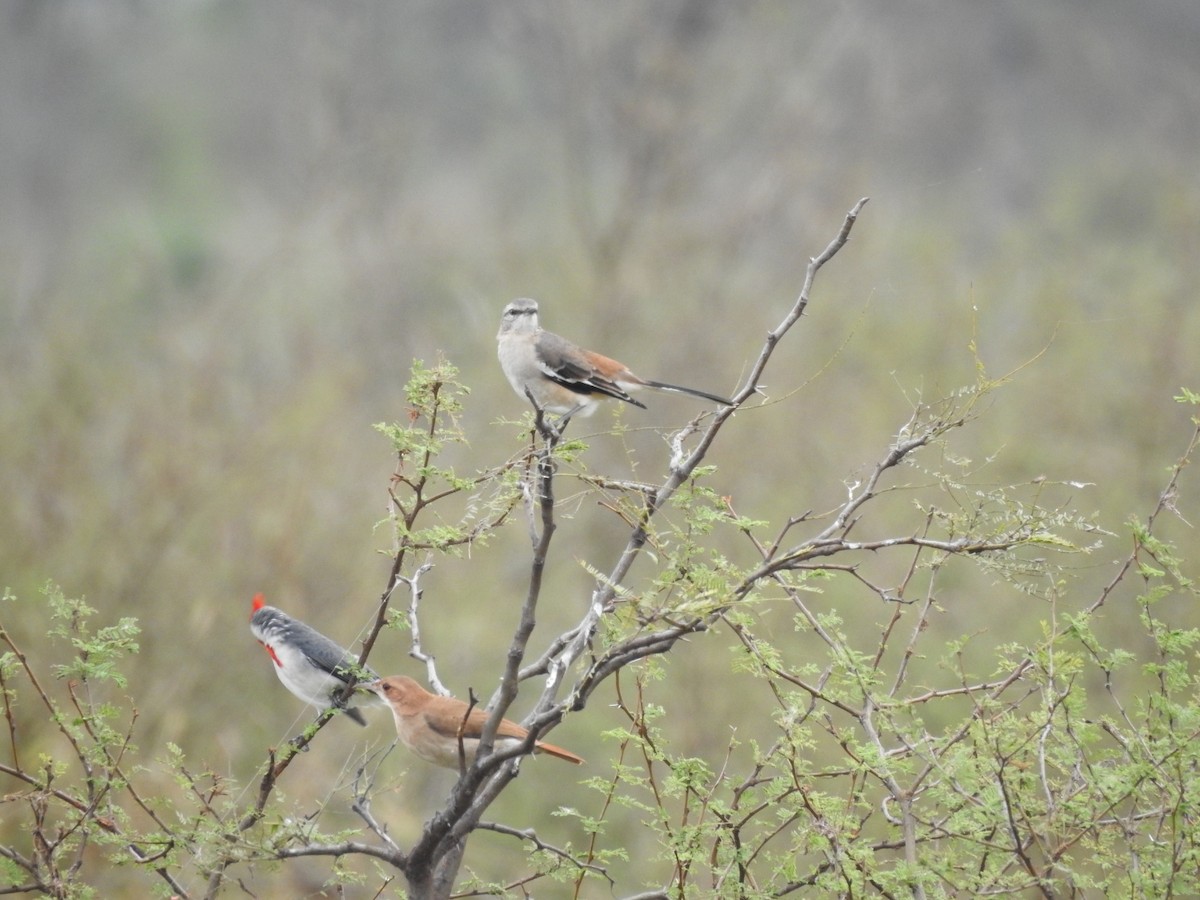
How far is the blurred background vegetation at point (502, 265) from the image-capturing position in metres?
8.53

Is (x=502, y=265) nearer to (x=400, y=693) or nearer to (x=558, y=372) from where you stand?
(x=558, y=372)

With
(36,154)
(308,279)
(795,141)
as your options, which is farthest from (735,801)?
(795,141)

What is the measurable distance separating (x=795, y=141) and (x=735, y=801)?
1183 cm

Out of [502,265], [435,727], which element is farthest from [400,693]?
[502,265]

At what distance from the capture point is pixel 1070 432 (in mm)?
10586

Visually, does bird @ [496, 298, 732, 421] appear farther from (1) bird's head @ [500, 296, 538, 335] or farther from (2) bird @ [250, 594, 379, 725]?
(2) bird @ [250, 594, 379, 725]

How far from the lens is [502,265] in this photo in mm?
13867

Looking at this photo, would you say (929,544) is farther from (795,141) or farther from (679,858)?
(795,141)

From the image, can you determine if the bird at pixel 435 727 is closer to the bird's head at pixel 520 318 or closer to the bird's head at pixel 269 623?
the bird's head at pixel 269 623

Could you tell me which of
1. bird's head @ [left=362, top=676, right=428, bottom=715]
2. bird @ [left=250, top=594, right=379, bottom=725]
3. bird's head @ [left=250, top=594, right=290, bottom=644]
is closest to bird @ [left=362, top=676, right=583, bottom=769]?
bird's head @ [left=362, top=676, right=428, bottom=715]

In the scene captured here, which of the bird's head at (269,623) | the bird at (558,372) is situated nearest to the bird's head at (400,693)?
the bird's head at (269,623)

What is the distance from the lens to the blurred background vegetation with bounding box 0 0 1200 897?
8531 mm

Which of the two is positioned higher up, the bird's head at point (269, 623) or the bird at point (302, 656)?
the bird's head at point (269, 623)

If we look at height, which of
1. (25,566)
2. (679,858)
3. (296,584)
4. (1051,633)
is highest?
(296,584)
